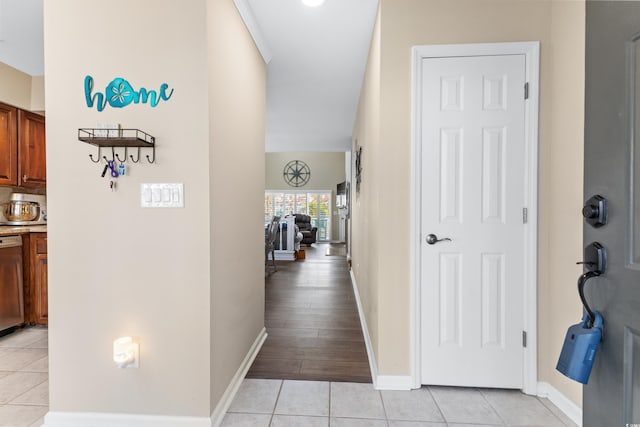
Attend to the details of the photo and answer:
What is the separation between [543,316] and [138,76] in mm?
2693

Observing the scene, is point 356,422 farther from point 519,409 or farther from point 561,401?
point 561,401

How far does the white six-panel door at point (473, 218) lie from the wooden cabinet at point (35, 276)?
345 centimetres

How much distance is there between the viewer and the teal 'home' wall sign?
5.04ft

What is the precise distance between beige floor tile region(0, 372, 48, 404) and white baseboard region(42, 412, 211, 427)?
1.70 ft

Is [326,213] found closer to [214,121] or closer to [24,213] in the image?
[24,213]

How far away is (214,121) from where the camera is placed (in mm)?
1596

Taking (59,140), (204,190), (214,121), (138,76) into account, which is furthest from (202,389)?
(138,76)

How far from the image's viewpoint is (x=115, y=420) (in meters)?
1.56

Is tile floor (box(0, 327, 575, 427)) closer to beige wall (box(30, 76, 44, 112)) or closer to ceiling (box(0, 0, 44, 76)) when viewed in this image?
ceiling (box(0, 0, 44, 76))

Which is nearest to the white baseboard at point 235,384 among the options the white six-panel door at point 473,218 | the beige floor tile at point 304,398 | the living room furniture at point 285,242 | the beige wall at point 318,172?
the beige floor tile at point 304,398

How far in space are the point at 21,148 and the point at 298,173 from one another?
9043 millimetres

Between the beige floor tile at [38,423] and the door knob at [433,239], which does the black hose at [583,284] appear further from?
the beige floor tile at [38,423]

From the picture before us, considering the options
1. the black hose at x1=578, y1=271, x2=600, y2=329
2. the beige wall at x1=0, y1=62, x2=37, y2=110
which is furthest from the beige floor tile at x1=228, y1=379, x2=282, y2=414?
the beige wall at x1=0, y1=62, x2=37, y2=110

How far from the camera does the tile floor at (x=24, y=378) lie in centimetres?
167
